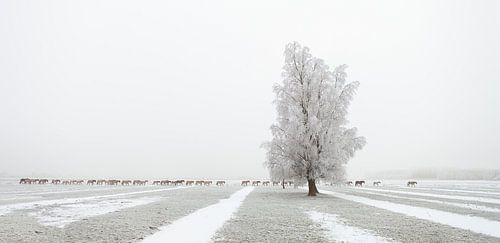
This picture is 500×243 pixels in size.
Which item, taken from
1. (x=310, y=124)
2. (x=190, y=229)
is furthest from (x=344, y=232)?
(x=310, y=124)

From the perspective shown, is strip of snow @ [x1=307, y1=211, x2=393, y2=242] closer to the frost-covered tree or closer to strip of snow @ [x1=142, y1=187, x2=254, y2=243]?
strip of snow @ [x1=142, y1=187, x2=254, y2=243]

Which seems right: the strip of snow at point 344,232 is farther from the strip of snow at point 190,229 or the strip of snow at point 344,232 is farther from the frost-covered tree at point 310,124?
the frost-covered tree at point 310,124

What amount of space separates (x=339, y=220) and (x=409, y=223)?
3155mm

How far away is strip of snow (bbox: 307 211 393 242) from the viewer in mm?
12750

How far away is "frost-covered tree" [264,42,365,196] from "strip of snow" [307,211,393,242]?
677 inches

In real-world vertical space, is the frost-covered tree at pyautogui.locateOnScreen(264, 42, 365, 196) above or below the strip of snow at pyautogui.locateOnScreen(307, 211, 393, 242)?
above

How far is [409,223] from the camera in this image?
16.7m

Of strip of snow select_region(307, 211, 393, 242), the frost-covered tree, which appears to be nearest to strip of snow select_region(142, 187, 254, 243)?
strip of snow select_region(307, 211, 393, 242)

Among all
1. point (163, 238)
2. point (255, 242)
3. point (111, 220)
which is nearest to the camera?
point (255, 242)

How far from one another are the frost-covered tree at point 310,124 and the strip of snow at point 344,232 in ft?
56.5

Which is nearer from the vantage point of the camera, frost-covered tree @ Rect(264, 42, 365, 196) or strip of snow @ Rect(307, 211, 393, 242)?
strip of snow @ Rect(307, 211, 393, 242)

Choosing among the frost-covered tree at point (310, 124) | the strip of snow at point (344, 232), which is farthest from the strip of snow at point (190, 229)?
the frost-covered tree at point (310, 124)

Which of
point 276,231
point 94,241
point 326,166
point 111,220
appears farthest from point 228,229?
point 326,166

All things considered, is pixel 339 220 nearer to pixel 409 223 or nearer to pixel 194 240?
pixel 409 223
